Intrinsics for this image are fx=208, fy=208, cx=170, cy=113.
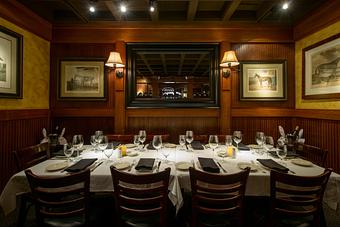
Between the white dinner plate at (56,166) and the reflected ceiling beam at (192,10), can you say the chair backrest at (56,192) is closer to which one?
the white dinner plate at (56,166)

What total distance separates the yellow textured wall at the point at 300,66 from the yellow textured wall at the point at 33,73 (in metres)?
4.42

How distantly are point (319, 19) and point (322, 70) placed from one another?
2.54 ft

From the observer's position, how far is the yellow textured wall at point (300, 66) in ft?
9.51

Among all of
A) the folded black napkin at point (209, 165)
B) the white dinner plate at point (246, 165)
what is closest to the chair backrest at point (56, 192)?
the folded black napkin at point (209, 165)

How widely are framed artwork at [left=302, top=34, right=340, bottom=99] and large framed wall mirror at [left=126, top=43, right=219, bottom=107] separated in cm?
144

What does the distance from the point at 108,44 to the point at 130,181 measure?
3049mm

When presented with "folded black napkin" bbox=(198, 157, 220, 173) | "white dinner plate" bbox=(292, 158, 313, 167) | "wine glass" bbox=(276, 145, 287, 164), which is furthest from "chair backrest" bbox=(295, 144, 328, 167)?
"folded black napkin" bbox=(198, 157, 220, 173)

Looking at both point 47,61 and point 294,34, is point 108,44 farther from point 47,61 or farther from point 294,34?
point 294,34

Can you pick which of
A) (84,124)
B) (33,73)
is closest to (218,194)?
(84,124)

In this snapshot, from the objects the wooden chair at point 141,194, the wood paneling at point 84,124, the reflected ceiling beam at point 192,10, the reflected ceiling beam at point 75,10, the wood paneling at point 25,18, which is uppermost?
the reflected ceiling beam at point 192,10

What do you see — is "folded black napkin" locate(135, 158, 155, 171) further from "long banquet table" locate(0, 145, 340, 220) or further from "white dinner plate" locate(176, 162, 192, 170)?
"white dinner plate" locate(176, 162, 192, 170)

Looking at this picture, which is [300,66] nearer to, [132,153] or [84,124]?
[132,153]

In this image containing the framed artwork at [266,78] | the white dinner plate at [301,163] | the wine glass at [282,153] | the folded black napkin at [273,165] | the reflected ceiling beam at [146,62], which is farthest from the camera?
the reflected ceiling beam at [146,62]

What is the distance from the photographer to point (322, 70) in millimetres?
3074
